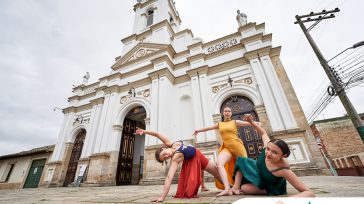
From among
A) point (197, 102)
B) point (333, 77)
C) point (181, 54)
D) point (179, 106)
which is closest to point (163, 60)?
point (181, 54)

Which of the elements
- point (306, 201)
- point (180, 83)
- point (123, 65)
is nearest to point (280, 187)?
point (306, 201)

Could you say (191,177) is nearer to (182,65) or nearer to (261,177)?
(261,177)

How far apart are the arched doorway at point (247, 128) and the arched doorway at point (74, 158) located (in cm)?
1013

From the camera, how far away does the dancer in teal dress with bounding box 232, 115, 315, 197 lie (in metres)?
1.68

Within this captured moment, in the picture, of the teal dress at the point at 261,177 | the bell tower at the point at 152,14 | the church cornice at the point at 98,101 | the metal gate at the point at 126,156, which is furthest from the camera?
the bell tower at the point at 152,14

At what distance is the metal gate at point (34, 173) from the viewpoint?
1252 centimetres

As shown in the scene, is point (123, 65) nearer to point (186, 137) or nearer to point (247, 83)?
point (186, 137)

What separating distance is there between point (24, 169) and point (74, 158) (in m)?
6.61

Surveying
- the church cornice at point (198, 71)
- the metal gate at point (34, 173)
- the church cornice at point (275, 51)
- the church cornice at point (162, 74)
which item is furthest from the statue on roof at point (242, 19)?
the metal gate at point (34, 173)

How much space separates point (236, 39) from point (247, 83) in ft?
10.6

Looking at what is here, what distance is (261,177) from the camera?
6.86 feet

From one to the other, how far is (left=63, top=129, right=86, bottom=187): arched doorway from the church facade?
7 centimetres

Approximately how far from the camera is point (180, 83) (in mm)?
9914

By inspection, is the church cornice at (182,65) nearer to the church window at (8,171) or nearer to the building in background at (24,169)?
the building in background at (24,169)
